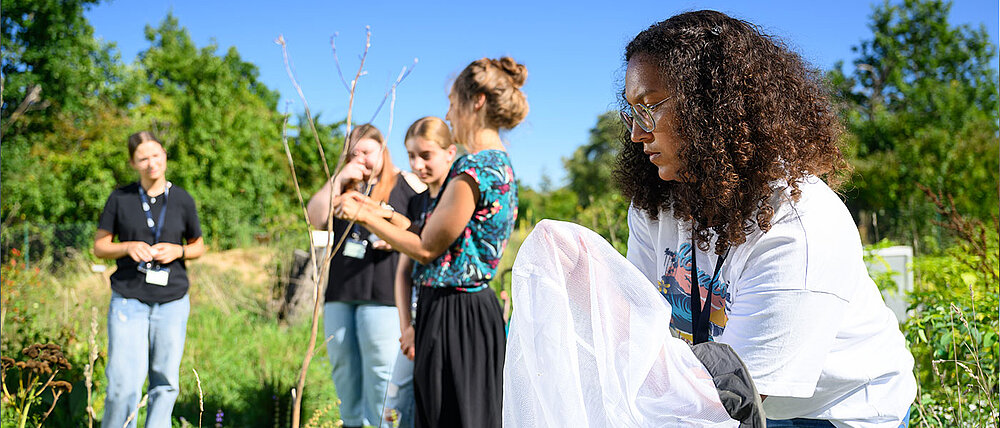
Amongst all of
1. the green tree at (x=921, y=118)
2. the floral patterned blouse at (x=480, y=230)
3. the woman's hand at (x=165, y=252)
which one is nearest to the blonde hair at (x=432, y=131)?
the floral patterned blouse at (x=480, y=230)

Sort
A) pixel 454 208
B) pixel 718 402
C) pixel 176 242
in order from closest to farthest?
pixel 718 402 < pixel 454 208 < pixel 176 242

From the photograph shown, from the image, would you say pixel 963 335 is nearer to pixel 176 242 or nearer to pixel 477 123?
pixel 477 123

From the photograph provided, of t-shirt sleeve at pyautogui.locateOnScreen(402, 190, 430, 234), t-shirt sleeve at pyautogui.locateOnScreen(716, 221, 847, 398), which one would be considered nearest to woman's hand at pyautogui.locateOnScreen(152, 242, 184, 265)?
t-shirt sleeve at pyautogui.locateOnScreen(402, 190, 430, 234)

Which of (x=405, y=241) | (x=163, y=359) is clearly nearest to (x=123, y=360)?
(x=163, y=359)

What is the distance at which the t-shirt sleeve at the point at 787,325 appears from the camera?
1087 millimetres

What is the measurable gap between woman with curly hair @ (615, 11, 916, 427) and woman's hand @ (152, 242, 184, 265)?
300cm

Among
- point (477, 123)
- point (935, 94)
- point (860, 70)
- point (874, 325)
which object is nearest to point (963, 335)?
point (874, 325)

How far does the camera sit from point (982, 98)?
95.9 ft

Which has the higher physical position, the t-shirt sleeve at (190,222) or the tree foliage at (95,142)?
the tree foliage at (95,142)

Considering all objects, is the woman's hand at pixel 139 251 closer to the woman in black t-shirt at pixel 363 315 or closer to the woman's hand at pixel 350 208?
the woman in black t-shirt at pixel 363 315

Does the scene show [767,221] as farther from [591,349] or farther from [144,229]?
[144,229]

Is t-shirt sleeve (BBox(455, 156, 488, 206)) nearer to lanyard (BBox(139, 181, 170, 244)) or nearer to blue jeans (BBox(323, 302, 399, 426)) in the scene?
blue jeans (BBox(323, 302, 399, 426))

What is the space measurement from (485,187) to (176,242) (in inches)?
84.7

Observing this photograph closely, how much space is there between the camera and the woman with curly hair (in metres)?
1.10
